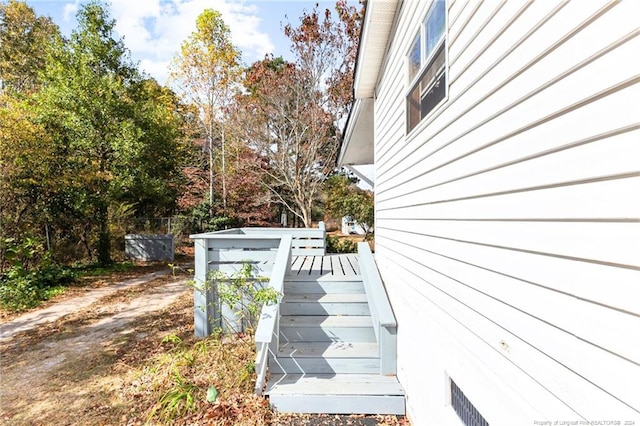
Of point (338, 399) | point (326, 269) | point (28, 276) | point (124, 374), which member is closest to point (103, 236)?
point (28, 276)

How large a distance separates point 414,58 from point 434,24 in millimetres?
561

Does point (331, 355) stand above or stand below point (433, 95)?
below

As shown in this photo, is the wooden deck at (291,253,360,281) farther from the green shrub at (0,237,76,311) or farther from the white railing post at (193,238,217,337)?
the green shrub at (0,237,76,311)

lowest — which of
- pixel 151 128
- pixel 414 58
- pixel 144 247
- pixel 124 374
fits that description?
pixel 124 374

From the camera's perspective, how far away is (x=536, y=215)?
1.33m

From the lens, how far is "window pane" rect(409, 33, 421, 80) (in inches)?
119

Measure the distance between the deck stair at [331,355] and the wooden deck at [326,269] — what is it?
142 millimetres

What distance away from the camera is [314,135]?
44.6ft

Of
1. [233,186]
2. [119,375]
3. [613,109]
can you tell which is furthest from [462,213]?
[233,186]

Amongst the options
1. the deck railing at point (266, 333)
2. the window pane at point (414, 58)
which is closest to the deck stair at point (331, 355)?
the deck railing at point (266, 333)

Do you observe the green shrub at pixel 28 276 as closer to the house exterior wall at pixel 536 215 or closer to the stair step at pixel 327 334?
the stair step at pixel 327 334

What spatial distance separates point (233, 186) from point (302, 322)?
12.7m

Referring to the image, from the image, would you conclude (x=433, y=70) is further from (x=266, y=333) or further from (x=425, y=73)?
(x=266, y=333)

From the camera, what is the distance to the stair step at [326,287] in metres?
4.40
